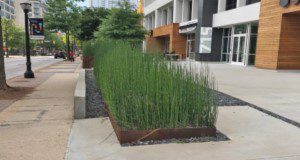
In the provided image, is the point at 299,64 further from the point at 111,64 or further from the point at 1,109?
the point at 1,109

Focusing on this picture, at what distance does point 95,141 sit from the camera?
4.66 metres

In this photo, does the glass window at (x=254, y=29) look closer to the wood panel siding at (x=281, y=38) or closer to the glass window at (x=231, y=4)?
the wood panel siding at (x=281, y=38)

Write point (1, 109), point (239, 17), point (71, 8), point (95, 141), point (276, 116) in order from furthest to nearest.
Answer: point (71, 8) → point (239, 17) → point (1, 109) → point (276, 116) → point (95, 141)

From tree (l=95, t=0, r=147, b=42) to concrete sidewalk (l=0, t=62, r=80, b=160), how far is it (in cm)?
1879

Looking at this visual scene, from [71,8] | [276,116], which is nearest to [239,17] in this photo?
[276,116]

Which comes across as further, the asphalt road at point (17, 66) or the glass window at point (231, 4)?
the glass window at point (231, 4)

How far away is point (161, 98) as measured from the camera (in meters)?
4.83

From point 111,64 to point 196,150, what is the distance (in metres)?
2.77

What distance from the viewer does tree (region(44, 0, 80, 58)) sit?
3812 centimetres

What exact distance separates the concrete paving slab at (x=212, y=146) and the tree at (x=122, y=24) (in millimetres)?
22105

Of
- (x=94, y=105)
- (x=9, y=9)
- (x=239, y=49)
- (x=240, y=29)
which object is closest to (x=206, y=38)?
(x=240, y=29)

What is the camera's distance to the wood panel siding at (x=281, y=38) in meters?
17.5

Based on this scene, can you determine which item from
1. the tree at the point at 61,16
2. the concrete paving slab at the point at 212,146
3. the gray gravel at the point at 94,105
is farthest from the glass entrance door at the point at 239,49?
the tree at the point at 61,16

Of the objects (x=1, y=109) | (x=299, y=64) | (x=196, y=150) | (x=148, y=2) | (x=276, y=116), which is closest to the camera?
(x=196, y=150)
